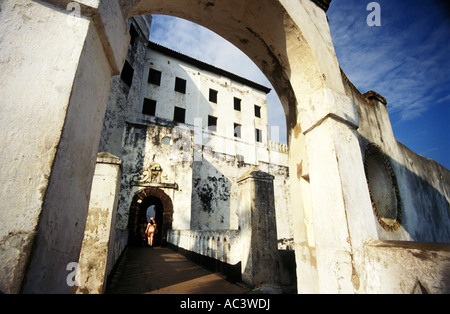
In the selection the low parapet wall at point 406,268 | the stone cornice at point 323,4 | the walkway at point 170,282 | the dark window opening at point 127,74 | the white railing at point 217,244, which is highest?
the dark window opening at point 127,74

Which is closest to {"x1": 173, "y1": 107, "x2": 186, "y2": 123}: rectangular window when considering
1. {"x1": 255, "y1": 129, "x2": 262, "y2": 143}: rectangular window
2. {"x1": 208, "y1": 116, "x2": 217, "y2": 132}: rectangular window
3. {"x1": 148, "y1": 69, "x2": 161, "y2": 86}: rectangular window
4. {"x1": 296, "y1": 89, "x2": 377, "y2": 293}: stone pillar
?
{"x1": 208, "y1": 116, "x2": 217, "y2": 132}: rectangular window

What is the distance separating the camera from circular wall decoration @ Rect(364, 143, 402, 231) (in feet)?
10.7

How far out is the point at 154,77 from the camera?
596 inches

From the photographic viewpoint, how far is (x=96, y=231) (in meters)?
2.98

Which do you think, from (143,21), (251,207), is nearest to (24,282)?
(251,207)

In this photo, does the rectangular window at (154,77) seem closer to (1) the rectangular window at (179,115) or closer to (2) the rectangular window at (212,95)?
(1) the rectangular window at (179,115)

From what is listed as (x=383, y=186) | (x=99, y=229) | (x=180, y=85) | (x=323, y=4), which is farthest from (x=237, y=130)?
(x=99, y=229)

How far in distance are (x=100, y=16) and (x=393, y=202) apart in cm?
440

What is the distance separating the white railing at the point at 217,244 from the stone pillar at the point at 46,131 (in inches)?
119

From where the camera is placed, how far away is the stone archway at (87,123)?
2.93ft

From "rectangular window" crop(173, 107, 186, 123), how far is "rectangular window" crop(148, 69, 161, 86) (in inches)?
91.2

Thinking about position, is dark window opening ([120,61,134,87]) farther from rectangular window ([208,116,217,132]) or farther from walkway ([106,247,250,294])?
walkway ([106,247,250,294])

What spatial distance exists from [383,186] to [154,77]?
50.5 ft

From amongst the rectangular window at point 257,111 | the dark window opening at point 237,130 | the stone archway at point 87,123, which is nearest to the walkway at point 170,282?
the stone archway at point 87,123
